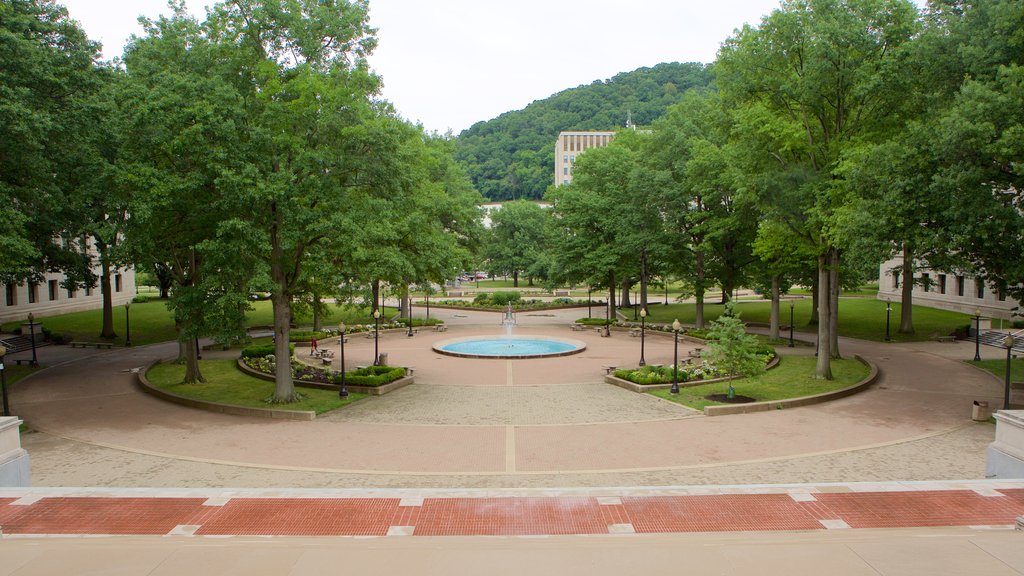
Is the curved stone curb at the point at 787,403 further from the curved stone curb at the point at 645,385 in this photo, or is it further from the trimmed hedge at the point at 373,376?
the trimmed hedge at the point at 373,376

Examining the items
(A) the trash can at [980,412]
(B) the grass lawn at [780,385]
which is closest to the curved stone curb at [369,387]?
(B) the grass lawn at [780,385]

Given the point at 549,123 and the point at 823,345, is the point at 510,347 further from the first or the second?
the point at 549,123

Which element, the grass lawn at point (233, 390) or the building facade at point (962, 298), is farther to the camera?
the building facade at point (962, 298)

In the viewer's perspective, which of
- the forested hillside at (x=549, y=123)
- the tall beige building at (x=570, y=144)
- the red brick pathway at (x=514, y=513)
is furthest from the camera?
the forested hillside at (x=549, y=123)

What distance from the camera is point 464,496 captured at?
10.8m

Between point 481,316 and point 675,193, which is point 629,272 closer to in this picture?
point 675,193

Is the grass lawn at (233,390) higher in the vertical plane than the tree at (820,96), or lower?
lower

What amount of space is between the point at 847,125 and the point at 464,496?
21.8 metres

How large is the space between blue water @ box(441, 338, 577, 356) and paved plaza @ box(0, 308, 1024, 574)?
490cm

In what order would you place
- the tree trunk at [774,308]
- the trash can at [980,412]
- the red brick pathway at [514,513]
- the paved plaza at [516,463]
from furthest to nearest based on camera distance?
the tree trunk at [774,308] → the trash can at [980,412] → the paved plaza at [516,463] → the red brick pathway at [514,513]

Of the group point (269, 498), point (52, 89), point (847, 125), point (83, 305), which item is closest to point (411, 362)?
point (52, 89)

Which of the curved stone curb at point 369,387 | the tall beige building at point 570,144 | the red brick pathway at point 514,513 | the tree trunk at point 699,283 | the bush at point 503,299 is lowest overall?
the curved stone curb at point 369,387

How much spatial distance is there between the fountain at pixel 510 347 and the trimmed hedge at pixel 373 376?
713cm

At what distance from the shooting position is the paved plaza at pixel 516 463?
9.59 meters
